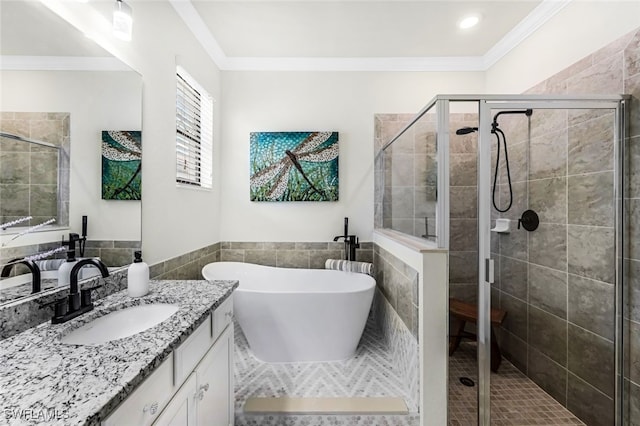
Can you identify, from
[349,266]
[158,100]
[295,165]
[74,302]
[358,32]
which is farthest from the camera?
[295,165]

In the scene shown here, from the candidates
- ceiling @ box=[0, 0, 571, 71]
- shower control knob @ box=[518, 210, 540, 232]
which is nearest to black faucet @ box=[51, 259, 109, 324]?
ceiling @ box=[0, 0, 571, 71]

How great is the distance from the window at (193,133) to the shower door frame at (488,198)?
1.85 meters

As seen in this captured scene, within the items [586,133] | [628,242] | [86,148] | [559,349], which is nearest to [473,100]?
[586,133]

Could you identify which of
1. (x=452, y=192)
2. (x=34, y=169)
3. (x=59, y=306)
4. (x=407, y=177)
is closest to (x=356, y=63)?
(x=407, y=177)

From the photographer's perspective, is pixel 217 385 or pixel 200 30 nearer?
pixel 217 385

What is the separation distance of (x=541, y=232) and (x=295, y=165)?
201cm

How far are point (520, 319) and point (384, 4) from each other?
2351mm

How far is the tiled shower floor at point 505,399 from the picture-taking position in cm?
162

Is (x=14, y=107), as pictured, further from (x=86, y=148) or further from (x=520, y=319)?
(x=520, y=319)

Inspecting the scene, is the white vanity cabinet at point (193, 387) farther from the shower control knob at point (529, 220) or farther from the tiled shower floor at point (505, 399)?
the shower control knob at point (529, 220)

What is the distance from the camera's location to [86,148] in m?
1.23

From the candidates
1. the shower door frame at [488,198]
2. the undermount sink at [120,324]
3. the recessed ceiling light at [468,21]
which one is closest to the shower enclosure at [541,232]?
the shower door frame at [488,198]

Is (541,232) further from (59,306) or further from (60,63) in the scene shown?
(60,63)

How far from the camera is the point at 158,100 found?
1.78m
